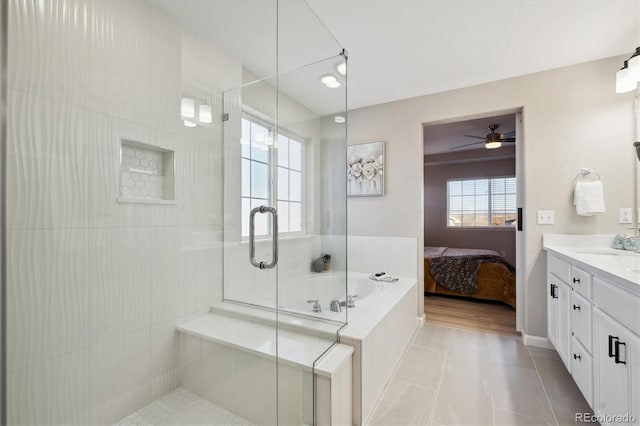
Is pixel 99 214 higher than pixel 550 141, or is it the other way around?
pixel 550 141

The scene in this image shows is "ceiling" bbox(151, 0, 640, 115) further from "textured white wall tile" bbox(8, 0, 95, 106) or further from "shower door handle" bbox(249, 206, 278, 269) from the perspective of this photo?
"shower door handle" bbox(249, 206, 278, 269)

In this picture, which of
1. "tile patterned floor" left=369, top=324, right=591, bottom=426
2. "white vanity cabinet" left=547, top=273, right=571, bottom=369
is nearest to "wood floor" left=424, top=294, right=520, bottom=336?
"tile patterned floor" left=369, top=324, right=591, bottom=426

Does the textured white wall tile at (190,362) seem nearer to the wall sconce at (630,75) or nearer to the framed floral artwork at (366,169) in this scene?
the framed floral artwork at (366,169)

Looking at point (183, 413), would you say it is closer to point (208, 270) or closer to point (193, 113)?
point (208, 270)

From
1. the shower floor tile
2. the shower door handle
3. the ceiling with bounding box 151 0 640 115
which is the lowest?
the shower floor tile

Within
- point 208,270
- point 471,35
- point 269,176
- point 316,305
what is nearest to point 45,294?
point 208,270

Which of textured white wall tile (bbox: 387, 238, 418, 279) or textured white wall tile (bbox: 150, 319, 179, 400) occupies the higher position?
textured white wall tile (bbox: 387, 238, 418, 279)

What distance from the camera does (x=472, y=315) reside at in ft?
10.7

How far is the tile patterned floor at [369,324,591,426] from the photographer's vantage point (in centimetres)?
163

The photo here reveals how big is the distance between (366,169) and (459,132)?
92.6 inches

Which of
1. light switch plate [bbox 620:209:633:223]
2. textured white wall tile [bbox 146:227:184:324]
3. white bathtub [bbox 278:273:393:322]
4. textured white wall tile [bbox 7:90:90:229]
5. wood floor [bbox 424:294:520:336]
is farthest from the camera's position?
wood floor [bbox 424:294:520:336]

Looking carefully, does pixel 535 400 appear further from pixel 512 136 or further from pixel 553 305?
pixel 512 136

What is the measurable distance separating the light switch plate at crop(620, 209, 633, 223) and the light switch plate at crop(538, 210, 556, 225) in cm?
42

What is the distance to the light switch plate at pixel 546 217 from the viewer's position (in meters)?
2.47
